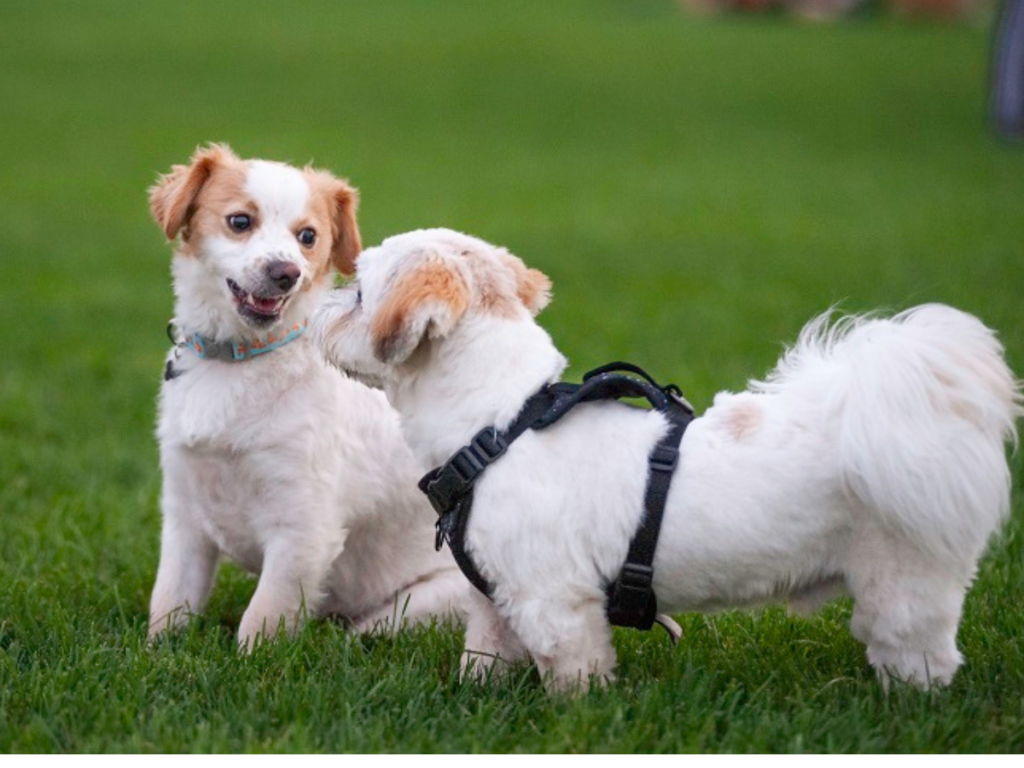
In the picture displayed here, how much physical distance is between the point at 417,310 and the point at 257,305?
0.94 m

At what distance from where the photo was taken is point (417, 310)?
3516mm

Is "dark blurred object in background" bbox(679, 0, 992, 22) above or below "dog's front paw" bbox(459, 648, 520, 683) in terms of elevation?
below

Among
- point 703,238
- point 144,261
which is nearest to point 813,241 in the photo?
point 703,238

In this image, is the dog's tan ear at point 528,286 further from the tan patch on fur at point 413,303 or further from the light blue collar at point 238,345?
the light blue collar at point 238,345

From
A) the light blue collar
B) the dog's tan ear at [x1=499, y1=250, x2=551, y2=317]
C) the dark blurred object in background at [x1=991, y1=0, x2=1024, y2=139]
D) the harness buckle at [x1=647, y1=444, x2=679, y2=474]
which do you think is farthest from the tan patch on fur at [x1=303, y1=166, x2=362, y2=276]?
the dark blurred object in background at [x1=991, y1=0, x2=1024, y2=139]

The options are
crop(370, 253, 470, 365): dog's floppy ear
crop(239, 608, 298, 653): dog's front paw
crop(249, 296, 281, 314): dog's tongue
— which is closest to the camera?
crop(370, 253, 470, 365): dog's floppy ear

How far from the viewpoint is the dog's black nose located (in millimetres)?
4234

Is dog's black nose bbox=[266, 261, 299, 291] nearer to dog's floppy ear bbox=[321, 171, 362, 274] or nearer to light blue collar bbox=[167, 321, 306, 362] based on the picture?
light blue collar bbox=[167, 321, 306, 362]

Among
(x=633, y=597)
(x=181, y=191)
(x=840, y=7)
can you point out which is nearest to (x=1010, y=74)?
(x=181, y=191)

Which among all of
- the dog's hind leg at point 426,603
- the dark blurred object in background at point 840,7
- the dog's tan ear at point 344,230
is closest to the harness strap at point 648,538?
the dog's hind leg at point 426,603

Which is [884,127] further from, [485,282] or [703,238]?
[485,282]

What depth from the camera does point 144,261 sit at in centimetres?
1244

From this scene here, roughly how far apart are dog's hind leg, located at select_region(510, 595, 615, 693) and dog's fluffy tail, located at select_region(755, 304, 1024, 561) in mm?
715

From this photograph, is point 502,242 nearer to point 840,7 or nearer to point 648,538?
point 648,538
